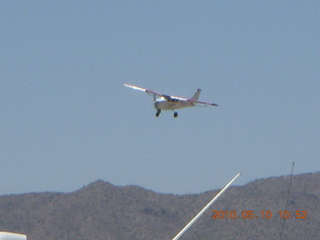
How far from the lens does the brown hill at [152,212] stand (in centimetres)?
9944

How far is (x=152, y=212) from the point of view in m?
132

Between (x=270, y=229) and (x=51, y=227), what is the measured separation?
33.0 m

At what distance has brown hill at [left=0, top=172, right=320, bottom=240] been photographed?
99.4 meters
